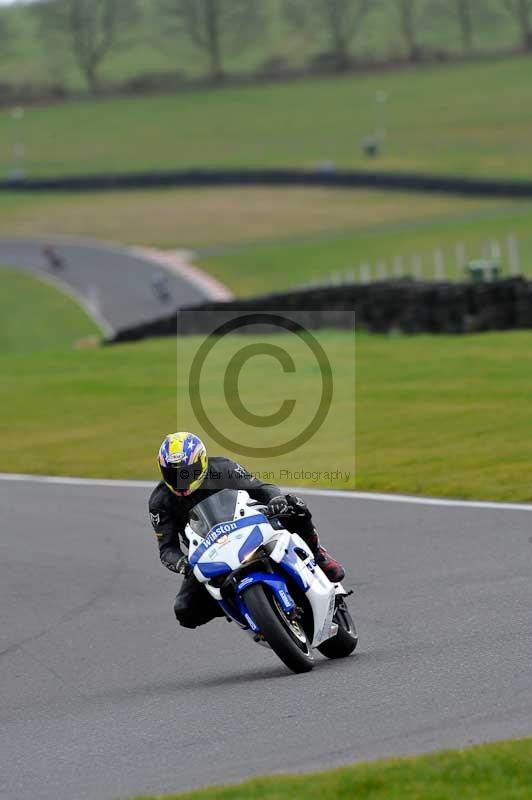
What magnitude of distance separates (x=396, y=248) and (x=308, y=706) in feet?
154

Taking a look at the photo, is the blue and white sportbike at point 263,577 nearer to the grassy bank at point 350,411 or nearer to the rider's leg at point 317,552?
the rider's leg at point 317,552

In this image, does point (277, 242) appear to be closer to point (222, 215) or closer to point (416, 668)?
point (222, 215)

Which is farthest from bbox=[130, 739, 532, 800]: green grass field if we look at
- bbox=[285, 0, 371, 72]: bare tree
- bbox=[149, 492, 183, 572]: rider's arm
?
bbox=[285, 0, 371, 72]: bare tree

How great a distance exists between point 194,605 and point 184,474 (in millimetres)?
812

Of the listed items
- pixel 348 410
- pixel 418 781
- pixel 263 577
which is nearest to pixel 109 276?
pixel 348 410

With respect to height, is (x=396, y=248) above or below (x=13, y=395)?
above

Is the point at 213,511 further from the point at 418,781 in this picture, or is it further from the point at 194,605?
the point at 418,781

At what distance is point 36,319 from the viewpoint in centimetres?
4656

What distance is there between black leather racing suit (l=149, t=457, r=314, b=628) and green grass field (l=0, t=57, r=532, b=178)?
202ft

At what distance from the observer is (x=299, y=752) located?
5.85 meters

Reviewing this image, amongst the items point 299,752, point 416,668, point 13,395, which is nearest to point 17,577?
point 416,668

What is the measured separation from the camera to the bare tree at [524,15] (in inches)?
4104

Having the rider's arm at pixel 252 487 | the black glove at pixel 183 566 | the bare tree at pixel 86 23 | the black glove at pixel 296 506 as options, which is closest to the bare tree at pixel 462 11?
the bare tree at pixel 86 23

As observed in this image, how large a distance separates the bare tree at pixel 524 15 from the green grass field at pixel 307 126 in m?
2.93
